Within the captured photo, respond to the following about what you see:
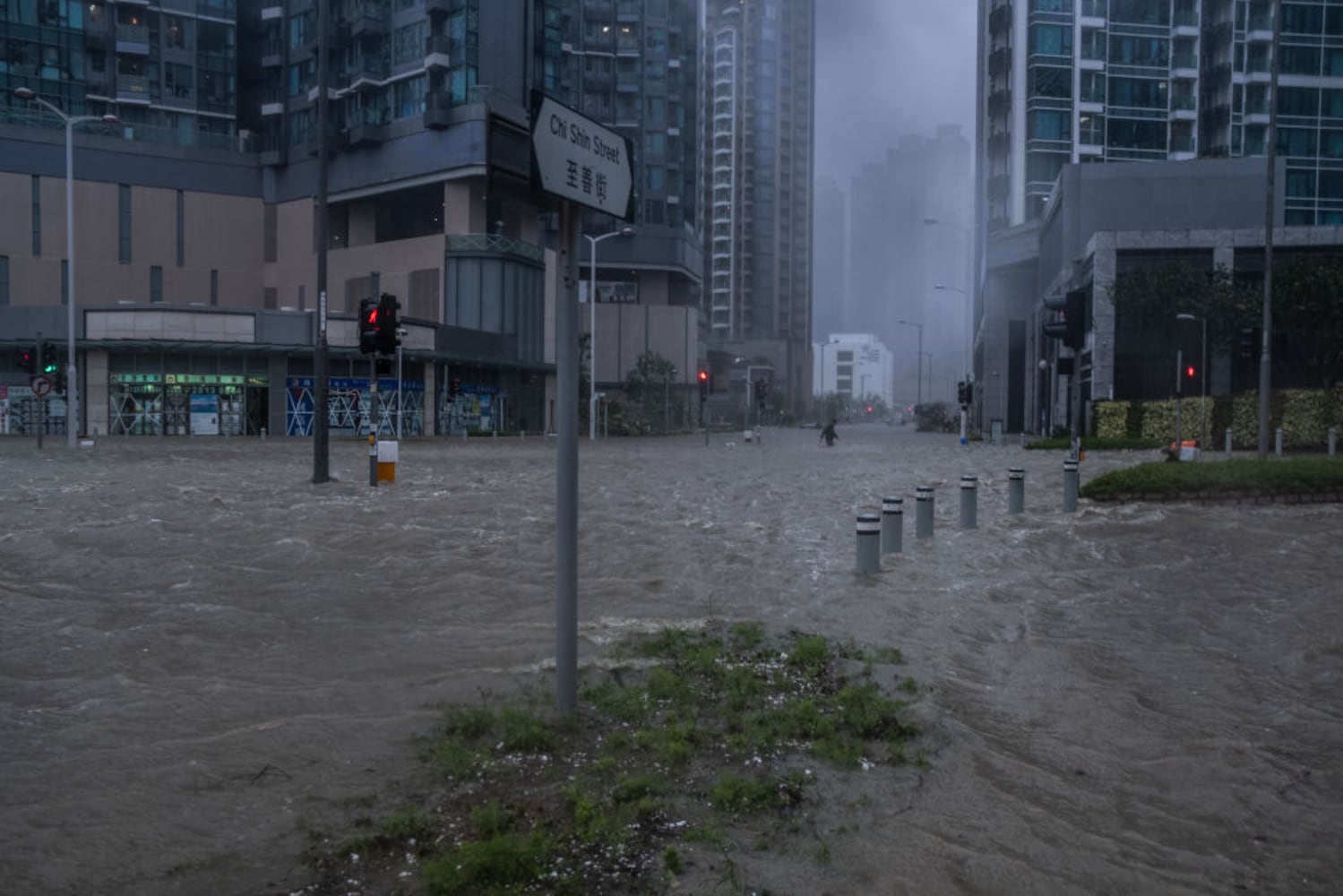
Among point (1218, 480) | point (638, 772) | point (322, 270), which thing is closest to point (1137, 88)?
point (1218, 480)

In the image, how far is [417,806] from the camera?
4898mm

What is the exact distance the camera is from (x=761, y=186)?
163500 millimetres

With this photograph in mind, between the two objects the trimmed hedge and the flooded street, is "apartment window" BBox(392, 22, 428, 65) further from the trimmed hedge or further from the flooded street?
the flooded street

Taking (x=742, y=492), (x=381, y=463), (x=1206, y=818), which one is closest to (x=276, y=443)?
(x=381, y=463)

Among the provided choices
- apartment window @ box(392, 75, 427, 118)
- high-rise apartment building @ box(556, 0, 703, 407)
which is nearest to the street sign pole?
apartment window @ box(392, 75, 427, 118)

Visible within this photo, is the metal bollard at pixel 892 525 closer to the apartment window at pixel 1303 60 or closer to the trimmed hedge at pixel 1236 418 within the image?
the trimmed hedge at pixel 1236 418

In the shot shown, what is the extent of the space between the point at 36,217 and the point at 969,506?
63447 mm

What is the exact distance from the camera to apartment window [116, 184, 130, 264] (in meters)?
64.8

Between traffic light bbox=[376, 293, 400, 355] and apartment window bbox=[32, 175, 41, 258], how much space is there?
52.4 metres

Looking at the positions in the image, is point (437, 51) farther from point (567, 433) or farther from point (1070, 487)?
point (567, 433)

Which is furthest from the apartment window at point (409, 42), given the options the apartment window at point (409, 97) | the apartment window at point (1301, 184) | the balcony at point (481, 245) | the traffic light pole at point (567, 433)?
the traffic light pole at point (567, 433)

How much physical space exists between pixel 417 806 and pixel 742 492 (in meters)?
18.7

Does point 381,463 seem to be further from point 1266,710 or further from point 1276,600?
point 1266,710

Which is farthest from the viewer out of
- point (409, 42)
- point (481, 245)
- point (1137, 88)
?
point (1137, 88)
